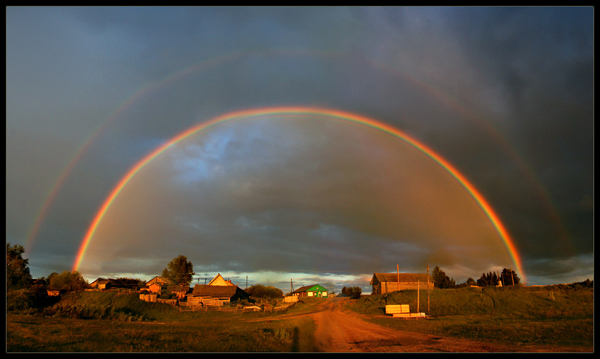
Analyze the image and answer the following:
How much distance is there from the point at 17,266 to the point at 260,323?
2890 inches

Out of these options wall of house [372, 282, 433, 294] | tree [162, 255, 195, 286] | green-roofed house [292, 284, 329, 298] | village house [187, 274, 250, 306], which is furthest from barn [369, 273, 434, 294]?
tree [162, 255, 195, 286]

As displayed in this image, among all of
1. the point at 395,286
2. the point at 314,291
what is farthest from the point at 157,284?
the point at 395,286

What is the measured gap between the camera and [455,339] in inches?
1032

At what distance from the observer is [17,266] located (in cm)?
8400

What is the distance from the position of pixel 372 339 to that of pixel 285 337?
6361 millimetres

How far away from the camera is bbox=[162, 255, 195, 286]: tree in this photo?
13650 centimetres

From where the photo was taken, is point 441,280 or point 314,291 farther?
point 314,291

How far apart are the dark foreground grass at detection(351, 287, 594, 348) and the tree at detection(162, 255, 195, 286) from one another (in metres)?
81.2

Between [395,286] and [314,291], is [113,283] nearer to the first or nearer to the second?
[314,291]

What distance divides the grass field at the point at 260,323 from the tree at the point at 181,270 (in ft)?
189

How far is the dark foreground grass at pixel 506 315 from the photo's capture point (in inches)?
1051

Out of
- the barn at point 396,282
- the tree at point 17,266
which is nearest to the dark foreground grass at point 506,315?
the barn at point 396,282

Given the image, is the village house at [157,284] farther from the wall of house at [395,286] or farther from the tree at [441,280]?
the tree at [441,280]
